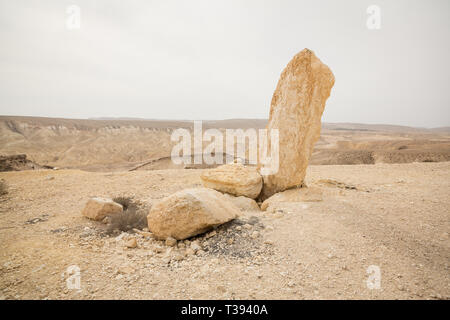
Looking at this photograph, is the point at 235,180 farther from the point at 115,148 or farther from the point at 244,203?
the point at 115,148

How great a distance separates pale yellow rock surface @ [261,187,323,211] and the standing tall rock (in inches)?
12.2

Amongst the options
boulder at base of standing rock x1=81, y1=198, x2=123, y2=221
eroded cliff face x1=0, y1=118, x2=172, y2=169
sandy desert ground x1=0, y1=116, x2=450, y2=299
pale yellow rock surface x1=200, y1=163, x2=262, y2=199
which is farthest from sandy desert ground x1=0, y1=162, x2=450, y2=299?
eroded cliff face x1=0, y1=118, x2=172, y2=169

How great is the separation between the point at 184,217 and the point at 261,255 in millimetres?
1242

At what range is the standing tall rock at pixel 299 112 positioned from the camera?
5207 millimetres

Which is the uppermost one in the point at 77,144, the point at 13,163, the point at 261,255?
the point at 77,144

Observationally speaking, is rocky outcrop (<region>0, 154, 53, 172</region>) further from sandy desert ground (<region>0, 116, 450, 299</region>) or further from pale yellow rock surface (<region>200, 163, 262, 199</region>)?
pale yellow rock surface (<region>200, 163, 262, 199</region>)

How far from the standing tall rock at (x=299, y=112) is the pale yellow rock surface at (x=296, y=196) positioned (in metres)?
0.31

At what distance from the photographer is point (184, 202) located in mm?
3498

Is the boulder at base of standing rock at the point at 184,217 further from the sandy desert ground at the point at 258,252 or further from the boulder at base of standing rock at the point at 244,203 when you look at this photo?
the boulder at base of standing rock at the point at 244,203

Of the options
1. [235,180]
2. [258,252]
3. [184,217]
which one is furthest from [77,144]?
[258,252]

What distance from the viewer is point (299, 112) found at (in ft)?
17.4
